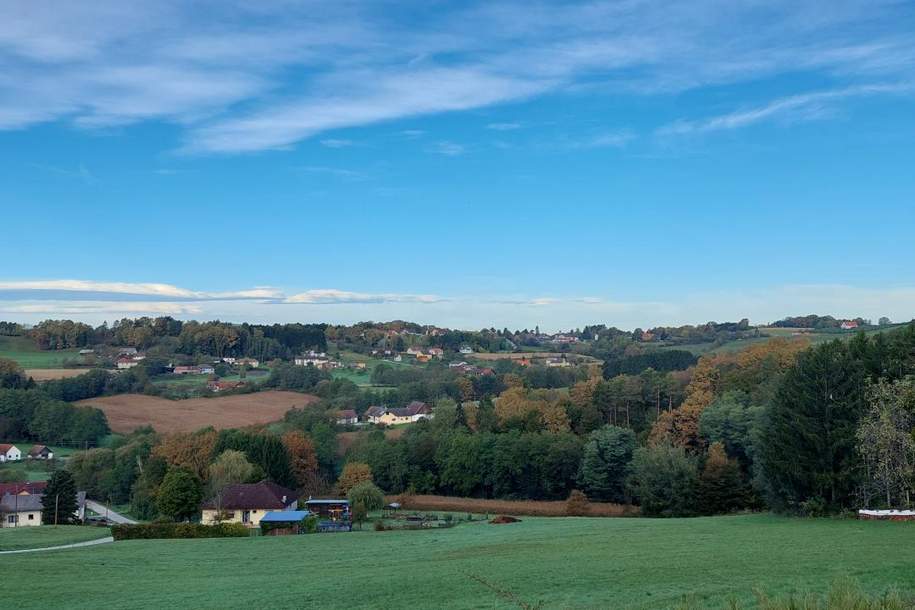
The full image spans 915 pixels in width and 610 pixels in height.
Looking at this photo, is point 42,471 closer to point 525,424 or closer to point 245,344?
point 525,424

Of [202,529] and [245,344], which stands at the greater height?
[245,344]

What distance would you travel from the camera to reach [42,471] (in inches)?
3526

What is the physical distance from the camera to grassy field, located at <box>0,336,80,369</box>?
448 feet

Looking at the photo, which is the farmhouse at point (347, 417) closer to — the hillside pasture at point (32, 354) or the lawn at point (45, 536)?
the hillside pasture at point (32, 354)

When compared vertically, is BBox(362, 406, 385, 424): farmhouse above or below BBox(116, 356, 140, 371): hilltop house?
below

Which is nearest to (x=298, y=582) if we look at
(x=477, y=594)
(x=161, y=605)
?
(x=161, y=605)

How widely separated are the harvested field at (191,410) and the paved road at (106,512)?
16376mm

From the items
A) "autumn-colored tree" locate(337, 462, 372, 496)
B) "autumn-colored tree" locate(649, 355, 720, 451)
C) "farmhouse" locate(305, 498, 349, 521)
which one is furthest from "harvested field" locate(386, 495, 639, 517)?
"autumn-colored tree" locate(649, 355, 720, 451)

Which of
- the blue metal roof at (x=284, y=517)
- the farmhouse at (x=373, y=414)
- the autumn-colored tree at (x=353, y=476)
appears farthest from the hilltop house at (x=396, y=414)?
the blue metal roof at (x=284, y=517)

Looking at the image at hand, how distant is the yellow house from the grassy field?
73.8 metres

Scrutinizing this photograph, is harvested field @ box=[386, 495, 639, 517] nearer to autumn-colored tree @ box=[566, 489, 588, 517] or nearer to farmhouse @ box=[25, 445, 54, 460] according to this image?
autumn-colored tree @ box=[566, 489, 588, 517]

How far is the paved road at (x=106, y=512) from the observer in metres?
68.6

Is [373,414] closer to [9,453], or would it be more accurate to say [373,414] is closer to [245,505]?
[9,453]

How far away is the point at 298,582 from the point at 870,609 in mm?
22152
